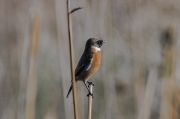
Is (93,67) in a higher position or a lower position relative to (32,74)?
lower

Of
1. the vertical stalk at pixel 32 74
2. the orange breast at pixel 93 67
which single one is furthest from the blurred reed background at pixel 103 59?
the vertical stalk at pixel 32 74

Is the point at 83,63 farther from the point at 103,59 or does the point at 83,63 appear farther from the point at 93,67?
the point at 103,59

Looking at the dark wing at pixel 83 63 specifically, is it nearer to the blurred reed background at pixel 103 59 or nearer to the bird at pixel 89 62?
the bird at pixel 89 62

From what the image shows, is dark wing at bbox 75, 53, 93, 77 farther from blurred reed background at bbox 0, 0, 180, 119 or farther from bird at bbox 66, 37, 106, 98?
blurred reed background at bbox 0, 0, 180, 119

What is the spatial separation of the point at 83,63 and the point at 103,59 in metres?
0.29

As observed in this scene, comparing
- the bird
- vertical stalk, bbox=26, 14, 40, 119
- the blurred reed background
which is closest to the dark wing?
the bird

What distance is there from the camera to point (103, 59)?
4090mm

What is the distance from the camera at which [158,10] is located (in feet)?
16.3

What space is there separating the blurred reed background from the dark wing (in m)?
0.12

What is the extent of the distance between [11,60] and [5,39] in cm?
63

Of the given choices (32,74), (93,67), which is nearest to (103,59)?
Answer: (93,67)

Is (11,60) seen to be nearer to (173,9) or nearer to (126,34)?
(126,34)

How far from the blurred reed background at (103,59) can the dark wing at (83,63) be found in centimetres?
12

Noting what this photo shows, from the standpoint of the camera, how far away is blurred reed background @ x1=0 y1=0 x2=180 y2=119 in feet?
11.4
